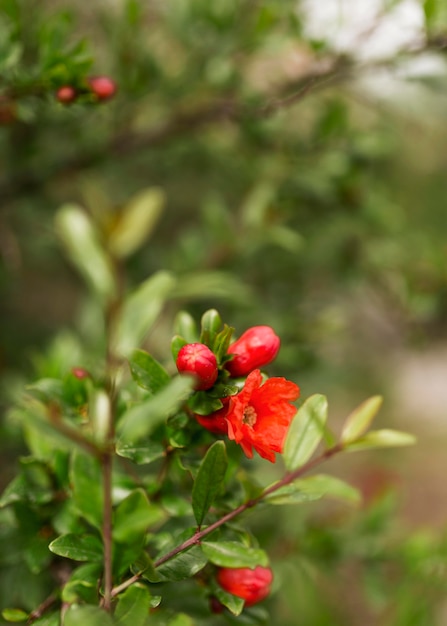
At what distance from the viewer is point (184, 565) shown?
500 mm


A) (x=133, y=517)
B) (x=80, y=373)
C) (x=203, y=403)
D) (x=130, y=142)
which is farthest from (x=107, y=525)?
(x=130, y=142)

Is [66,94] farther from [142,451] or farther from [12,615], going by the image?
[12,615]

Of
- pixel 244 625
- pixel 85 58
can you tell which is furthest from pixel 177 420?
pixel 85 58

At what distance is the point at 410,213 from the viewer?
2434 mm

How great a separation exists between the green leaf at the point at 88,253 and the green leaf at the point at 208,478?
6.4 inches

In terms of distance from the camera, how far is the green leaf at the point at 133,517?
0.42 metres

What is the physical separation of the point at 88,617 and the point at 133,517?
71mm

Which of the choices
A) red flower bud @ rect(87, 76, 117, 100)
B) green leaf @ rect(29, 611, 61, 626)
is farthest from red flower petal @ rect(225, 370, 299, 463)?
red flower bud @ rect(87, 76, 117, 100)

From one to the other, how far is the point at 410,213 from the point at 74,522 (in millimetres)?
2142

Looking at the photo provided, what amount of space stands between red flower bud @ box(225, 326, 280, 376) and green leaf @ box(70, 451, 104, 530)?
0.48 feet

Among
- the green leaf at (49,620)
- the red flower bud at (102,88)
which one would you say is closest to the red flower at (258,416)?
the green leaf at (49,620)

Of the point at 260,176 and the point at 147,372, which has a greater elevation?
the point at 260,176

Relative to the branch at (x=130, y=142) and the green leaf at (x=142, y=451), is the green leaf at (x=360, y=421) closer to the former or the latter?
the green leaf at (x=142, y=451)

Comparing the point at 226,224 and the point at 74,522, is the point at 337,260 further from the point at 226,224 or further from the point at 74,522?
the point at 74,522
